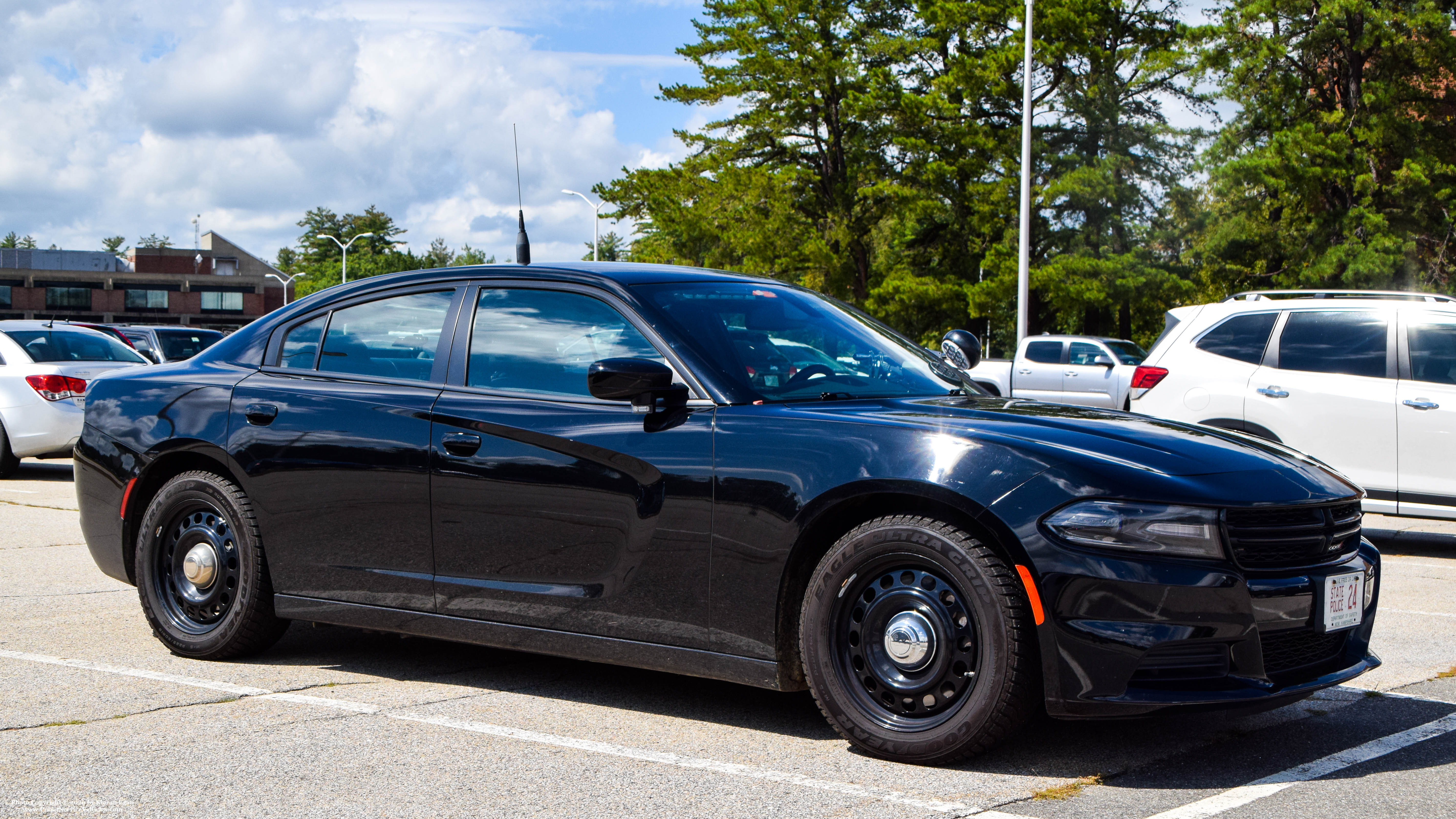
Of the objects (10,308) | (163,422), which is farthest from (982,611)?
(10,308)

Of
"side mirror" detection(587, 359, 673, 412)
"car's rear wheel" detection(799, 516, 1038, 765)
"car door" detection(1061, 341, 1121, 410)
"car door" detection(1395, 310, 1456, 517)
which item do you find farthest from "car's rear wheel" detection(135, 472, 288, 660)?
"car door" detection(1061, 341, 1121, 410)

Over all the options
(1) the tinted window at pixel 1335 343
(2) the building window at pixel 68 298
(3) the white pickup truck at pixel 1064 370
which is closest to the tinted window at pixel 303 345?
(1) the tinted window at pixel 1335 343

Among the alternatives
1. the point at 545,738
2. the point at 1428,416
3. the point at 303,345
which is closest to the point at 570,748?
the point at 545,738

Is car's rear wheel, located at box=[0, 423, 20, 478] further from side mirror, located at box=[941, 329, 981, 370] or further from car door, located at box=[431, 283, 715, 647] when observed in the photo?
side mirror, located at box=[941, 329, 981, 370]

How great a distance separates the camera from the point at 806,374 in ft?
14.6

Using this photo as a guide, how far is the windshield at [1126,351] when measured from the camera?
2486 centimetres

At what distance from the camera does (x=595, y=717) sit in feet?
14.7

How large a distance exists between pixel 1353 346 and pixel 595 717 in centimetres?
690

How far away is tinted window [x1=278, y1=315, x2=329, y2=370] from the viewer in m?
5.23

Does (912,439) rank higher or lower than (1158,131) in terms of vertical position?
lower

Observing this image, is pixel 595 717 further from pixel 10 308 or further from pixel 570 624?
pixel 10 308

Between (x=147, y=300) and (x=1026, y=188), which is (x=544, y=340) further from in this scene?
(x=147, y=300)

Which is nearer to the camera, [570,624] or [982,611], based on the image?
[982,611]

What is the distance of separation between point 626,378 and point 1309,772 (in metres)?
2.32
